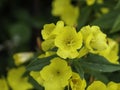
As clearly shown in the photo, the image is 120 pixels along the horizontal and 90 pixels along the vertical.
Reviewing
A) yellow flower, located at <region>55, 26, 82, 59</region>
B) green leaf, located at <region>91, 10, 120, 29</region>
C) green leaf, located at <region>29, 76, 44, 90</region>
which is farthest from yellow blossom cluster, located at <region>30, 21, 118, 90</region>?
green leaf, located at <region>91, 10, 120, 29</region>

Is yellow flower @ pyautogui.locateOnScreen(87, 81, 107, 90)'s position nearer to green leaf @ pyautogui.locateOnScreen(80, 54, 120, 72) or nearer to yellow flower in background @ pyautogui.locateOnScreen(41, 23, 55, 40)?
green leaf @ pyautogui.locateOnScreen(80, 54, 120, 72)

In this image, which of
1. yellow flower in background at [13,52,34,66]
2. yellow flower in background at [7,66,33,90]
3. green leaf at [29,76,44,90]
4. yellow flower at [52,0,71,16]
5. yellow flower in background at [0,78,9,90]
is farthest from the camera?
yellow flower at [52,0,71,16]

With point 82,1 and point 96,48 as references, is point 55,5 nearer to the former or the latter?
point 82,1

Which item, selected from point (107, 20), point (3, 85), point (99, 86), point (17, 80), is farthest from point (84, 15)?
point (99, 86)

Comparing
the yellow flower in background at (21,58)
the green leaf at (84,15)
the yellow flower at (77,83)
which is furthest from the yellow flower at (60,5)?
the yellow flower at (77,83)

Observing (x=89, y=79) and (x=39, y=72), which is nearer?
(x=39, y=72)

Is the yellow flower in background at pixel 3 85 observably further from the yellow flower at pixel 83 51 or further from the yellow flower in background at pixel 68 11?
the yellow flower in background at pixel 68 11

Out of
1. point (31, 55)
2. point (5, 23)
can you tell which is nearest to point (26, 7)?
point (5, 23)
